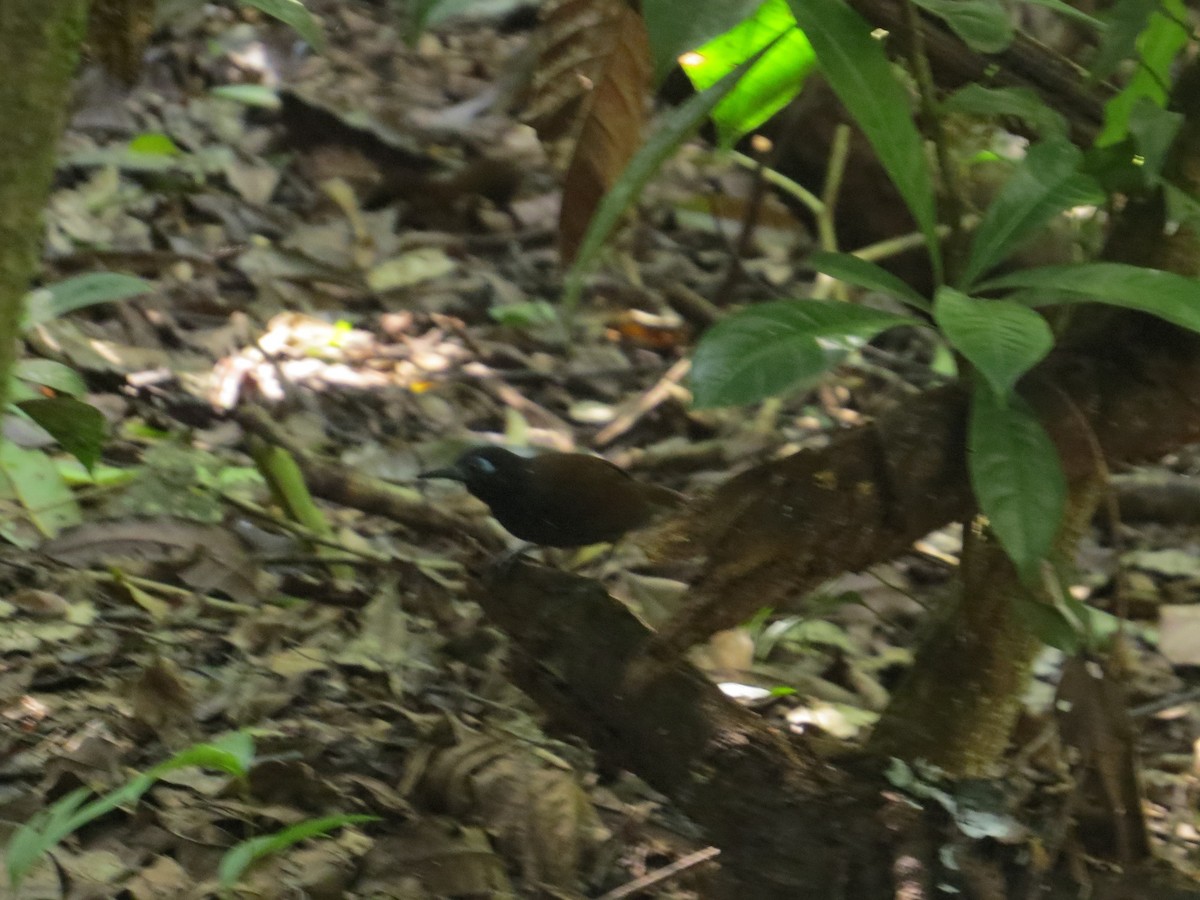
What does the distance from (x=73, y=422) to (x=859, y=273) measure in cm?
119

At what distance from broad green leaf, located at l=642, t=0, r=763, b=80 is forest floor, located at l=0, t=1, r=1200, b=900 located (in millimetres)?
917

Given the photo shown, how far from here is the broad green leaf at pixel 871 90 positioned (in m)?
1.57

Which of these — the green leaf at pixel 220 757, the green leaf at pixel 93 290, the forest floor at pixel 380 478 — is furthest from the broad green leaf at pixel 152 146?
the green leaf at pixel 220 757

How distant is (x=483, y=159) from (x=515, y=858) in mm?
3692

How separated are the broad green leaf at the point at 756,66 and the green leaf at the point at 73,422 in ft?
3.38

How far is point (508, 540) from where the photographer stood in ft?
10.6

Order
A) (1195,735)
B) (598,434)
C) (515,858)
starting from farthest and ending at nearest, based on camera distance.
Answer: (598,434) → (1195,735) → (515,858)

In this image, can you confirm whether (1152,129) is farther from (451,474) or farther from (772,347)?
(451,474)

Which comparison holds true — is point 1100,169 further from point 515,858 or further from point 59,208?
point 59,208

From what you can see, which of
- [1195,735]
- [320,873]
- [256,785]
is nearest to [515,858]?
[320,873]

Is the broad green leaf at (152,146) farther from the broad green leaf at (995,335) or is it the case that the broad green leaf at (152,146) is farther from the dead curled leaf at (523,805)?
the broad green leaf at (995,335)

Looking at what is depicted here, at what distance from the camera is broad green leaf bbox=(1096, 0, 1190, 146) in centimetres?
178

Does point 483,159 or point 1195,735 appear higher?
point 483,159

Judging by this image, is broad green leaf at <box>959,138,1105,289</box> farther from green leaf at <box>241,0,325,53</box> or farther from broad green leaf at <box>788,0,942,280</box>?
green leaf at <box>241,0,325,53</box>
